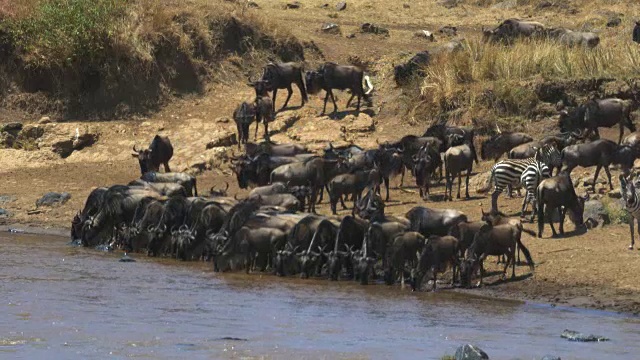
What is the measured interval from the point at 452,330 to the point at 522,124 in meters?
12.4

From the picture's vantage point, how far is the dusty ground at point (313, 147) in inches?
672

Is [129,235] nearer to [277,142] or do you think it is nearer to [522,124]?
[277,142]

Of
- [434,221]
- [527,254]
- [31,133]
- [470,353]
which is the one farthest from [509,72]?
[470,353]

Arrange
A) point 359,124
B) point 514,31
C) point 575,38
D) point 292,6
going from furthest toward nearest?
point 292,6 → point 514,31 → point 575,38 → point 359,124

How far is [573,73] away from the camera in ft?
90.5

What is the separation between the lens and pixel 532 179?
69.4ft

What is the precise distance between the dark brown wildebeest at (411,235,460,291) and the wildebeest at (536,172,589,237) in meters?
2.43

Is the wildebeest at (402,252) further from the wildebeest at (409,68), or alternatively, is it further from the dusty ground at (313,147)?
the wildebeest at (409,68)

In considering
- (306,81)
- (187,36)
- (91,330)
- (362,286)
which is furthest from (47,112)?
(91,330)

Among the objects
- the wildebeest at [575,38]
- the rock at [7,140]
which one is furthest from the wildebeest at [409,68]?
the rock at [7,140]

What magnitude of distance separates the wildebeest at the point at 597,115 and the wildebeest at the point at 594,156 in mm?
2435

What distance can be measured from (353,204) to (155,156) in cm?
518

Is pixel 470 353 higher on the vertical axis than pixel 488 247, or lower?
lower

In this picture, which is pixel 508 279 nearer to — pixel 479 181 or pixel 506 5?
pixel 479 181
